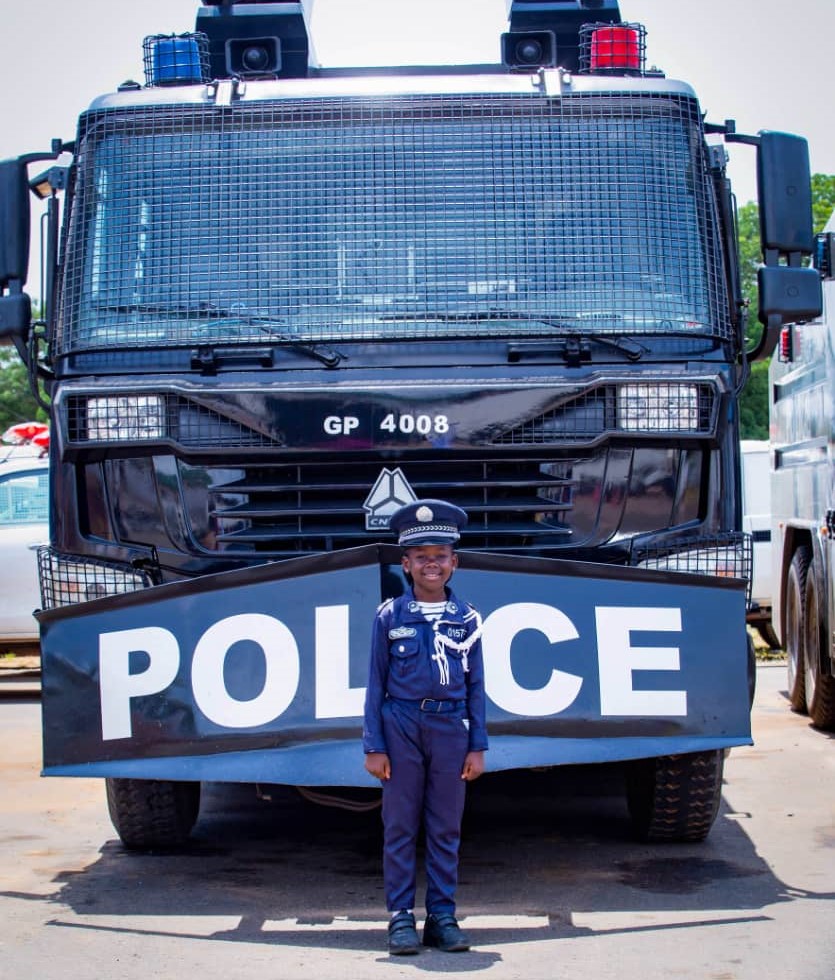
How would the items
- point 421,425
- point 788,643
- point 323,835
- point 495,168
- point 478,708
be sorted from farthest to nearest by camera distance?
point 788,643 → point 323,835 → point 495,168 → point 421,425 → point 478,708

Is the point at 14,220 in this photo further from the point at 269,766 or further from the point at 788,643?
the point at 788,643

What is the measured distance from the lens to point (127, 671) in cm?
582

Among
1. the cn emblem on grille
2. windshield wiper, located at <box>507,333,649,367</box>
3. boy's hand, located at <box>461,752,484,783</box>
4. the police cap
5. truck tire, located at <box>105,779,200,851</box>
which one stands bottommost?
truck tire, located at <box>105,779,200,851</box>

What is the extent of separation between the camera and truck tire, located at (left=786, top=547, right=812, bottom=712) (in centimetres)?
1102

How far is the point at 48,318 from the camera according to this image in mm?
6871

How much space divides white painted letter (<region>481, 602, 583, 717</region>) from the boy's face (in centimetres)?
35

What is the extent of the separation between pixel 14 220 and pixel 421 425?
6.08 feet

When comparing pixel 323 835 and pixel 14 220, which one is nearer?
pixel 14 220

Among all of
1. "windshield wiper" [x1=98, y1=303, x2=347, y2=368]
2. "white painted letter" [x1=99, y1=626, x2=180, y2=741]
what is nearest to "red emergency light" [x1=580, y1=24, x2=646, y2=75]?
"windshield wiper" [x1=98, y1=303, x2=347, y2=368]

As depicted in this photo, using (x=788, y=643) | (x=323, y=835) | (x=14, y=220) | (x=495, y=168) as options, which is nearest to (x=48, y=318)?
(x=14, y=220)

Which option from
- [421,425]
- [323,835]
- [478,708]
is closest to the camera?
[478,708]

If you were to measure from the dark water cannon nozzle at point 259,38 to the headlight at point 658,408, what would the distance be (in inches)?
110

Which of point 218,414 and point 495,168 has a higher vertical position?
point 495,168

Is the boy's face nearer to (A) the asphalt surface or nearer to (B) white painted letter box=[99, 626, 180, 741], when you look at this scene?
(B) white painted letter box=[99, 626, 180, 741]
